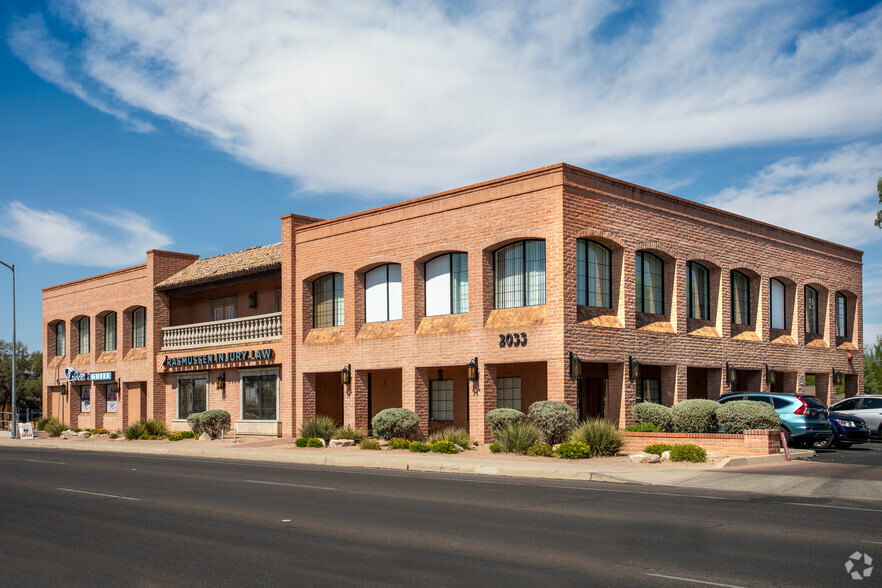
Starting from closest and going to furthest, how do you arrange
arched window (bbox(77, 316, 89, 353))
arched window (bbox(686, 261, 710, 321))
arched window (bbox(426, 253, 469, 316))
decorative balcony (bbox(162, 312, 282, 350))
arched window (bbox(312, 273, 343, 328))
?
arched window (bbox(426, 253, 469, 316)) → arched window (bbox(686, 261, 710, 321)) → arched window (bbox(312, 273, 343, 328)) → decorative balcony (bbox(162, 312, 282, 350)) → arched window (bbox(77, 316, 89, 353))

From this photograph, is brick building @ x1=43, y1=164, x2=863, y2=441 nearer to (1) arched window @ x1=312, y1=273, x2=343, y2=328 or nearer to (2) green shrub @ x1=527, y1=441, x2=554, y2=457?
(1) arched window @ x1=312, y1=273, x2=343, y2=328

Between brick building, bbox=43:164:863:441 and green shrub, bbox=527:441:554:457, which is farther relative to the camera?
brick building, bbox=43:164:863:441

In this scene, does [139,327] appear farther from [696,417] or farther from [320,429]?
[696,417]

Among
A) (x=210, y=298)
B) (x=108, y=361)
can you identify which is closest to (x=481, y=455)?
(x=210, y=298)

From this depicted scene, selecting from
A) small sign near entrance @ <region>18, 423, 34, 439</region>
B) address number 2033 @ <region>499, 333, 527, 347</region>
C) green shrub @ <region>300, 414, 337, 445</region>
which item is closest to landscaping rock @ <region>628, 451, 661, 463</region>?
address number 2033 @ <region>499, 333, 527, 347</region>

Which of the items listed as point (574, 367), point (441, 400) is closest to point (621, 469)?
point (574, 367)

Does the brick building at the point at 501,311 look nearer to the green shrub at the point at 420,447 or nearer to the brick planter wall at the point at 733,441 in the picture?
the green shrub at the point at 420,447

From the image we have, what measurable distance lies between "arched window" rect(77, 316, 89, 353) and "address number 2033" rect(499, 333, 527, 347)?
32155 mm

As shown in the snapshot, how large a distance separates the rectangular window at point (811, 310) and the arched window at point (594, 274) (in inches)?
569

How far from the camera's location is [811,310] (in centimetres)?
3850

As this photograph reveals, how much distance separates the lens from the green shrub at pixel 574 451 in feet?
74.5

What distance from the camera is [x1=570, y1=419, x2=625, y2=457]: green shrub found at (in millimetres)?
23078

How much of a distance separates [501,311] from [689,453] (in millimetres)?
8392

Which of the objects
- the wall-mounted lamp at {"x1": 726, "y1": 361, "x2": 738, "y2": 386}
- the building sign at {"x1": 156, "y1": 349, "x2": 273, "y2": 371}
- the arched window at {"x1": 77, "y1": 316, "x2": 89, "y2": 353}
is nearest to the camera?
the wall-mounted lamp at {"x1": 726, "y1": 361, "x2": 738, "y2": 386}
